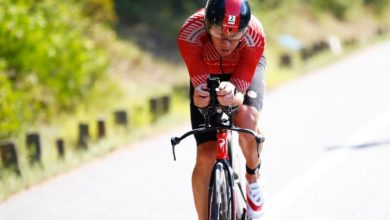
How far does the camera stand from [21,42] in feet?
36.3

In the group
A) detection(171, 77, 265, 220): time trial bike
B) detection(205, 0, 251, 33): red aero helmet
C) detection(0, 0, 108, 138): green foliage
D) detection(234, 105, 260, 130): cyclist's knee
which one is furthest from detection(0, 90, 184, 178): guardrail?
detection(205, 0, 251, 33): red aero helmet

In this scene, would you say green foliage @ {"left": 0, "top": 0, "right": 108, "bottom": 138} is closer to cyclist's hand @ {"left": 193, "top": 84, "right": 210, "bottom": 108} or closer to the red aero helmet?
cyclist's hand @ {"left": 193, "top": 84, "right": 210, "bottom": 108}

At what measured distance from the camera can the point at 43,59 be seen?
1175 cm

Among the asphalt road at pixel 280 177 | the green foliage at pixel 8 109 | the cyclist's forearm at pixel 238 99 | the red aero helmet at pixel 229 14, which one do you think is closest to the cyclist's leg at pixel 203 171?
the cyclist's forearm at pixel 238 99

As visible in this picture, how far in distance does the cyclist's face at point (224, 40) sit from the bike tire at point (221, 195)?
769 mm

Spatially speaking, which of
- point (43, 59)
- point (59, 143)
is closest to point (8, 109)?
point (59, 143)

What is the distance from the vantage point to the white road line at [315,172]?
6.33m

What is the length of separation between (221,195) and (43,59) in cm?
801

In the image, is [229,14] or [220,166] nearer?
[229,14]

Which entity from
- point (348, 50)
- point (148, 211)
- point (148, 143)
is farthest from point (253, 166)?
point (348, 50)

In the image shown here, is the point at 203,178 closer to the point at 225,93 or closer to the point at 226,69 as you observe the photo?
the point at 225,93

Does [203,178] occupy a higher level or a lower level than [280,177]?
higher

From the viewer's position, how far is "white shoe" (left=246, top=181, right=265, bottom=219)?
5.06 metres

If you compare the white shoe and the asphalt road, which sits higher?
the white shoe
